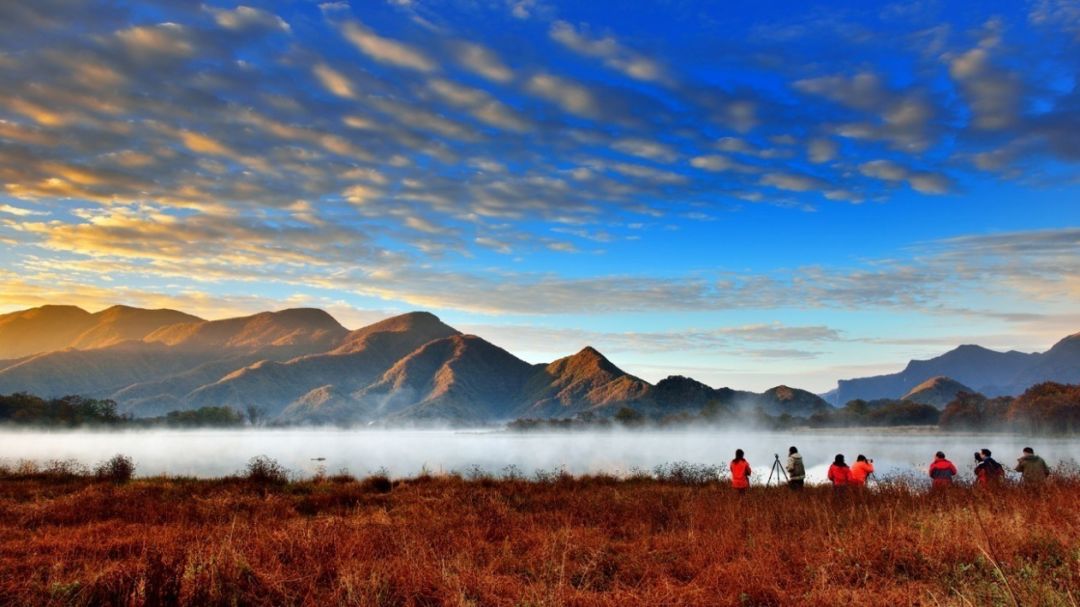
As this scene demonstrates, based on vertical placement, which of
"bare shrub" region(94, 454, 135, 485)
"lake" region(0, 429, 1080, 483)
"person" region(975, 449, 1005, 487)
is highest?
"person" region(975, 449, 1005, 487)

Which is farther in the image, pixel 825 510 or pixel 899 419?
pixel 899 419

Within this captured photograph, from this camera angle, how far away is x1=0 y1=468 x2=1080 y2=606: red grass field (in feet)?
28.3

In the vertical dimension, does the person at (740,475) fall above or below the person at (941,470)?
below

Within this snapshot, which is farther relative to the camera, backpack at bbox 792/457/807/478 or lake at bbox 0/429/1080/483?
lake at bbox 0/429/1080/483

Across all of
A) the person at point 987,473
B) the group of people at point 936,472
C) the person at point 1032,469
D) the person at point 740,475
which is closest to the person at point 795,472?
the group of people at point 936,472

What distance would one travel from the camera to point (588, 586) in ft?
30.8

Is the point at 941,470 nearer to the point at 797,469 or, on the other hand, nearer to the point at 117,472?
the point at 797,469

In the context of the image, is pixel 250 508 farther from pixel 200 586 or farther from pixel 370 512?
pixel 200 586

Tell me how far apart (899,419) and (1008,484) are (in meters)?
161

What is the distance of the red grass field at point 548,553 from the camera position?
8.63 metres

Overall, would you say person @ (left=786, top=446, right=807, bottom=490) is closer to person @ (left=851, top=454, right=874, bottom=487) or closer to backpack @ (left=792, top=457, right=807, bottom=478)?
backpack @ (left=792, top=457, right=807, bottom=478)

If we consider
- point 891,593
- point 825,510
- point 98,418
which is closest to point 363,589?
point 891,593

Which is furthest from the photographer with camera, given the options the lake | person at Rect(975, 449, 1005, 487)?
the lake

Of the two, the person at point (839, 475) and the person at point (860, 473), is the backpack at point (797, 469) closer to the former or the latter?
the person at point (839, 475)
